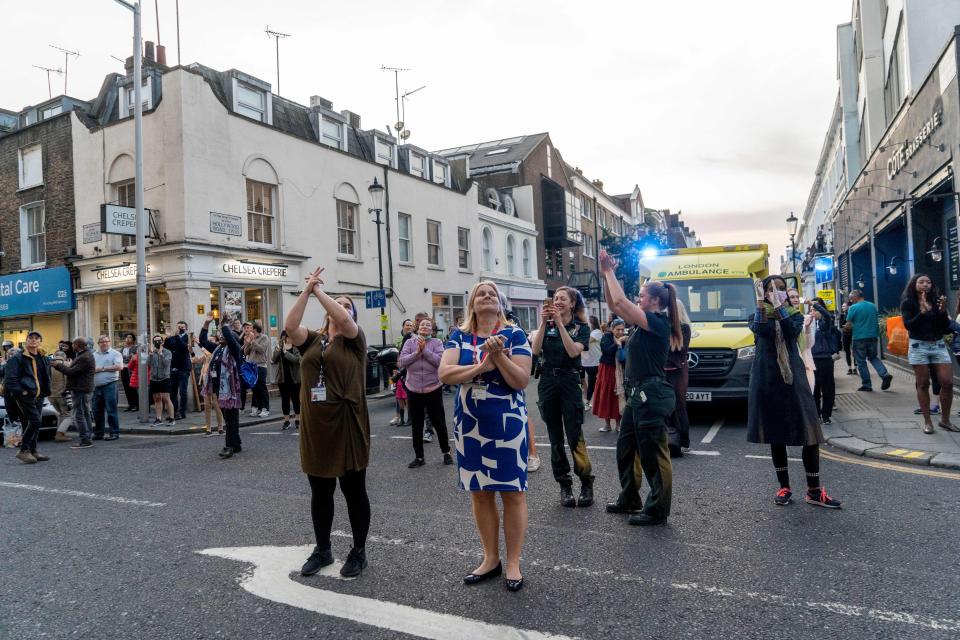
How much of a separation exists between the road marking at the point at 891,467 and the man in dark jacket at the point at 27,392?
999 centimetres

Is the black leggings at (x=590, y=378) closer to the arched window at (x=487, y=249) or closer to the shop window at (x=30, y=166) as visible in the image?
the shop window at (x=30, y=166)

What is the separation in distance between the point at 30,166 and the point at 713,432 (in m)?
21.0

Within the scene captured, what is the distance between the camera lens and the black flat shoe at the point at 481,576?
12.4 feet

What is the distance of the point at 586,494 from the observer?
17.8 ft

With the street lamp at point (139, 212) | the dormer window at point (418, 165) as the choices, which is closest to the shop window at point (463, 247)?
the dormer window at point (418, 165)

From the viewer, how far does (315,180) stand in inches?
778

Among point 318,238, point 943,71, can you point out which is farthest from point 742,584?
point 318,238

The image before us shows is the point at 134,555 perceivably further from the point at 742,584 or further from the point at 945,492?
the point at 945,492

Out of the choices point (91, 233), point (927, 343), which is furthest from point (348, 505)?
point (91, 233)

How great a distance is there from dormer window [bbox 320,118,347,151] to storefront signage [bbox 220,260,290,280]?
193 inches

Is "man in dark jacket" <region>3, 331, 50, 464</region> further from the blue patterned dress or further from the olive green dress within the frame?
the blue patterned dress

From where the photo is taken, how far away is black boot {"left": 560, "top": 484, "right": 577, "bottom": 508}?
5379 millimetres

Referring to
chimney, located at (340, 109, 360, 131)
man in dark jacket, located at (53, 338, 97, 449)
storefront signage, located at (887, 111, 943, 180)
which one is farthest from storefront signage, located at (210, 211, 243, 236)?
storefront signage, located at (887, 111, 943, 180)

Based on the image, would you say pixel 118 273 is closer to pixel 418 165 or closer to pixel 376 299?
pixel 376 299
